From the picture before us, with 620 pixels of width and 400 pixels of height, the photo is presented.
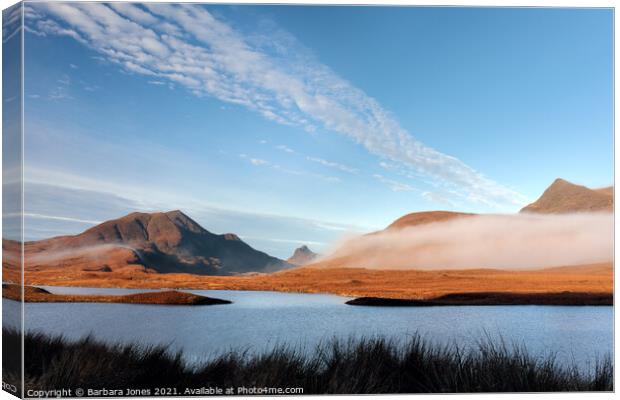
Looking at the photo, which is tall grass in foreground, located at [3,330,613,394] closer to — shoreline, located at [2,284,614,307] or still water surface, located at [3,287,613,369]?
still water surface, located at [3,287,613,369]

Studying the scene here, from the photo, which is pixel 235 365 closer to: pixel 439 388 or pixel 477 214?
pixel 439 388

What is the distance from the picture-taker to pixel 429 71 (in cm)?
996

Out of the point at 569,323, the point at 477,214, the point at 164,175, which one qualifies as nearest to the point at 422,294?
the point at 477,214

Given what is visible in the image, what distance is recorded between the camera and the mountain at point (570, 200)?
32.6 ft

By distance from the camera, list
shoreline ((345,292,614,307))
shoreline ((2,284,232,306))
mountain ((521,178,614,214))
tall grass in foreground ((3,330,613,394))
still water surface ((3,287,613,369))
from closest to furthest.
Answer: tall grass in foreground ((3,330,613,394)) → still water surface ((3,287,613,369)) → shoreline ((2,284,232,306)) → shoreline ((345,292,614,307)) → mountain ((521,178,614,214))

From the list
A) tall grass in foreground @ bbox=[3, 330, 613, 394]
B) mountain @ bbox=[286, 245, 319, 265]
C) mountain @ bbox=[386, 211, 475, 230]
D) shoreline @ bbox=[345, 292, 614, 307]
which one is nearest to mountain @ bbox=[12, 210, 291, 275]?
mountain @ bbox=[286, 245, 319, 265]

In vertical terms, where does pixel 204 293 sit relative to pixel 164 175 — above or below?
below

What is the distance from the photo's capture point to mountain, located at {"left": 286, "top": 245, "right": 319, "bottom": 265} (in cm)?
984

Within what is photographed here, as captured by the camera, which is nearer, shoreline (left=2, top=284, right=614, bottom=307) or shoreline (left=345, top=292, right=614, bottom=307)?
shoreline (left=2, top=284, right=614, bottom=307)

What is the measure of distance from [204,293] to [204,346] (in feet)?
2.81

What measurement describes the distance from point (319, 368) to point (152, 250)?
2.81 m

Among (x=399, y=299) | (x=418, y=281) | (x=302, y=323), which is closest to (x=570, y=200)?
(x=418, y=281)

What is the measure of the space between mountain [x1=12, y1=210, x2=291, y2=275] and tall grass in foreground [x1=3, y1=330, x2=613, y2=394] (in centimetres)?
111

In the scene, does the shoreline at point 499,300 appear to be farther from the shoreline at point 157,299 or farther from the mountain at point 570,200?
the shoreline at point 157,299
